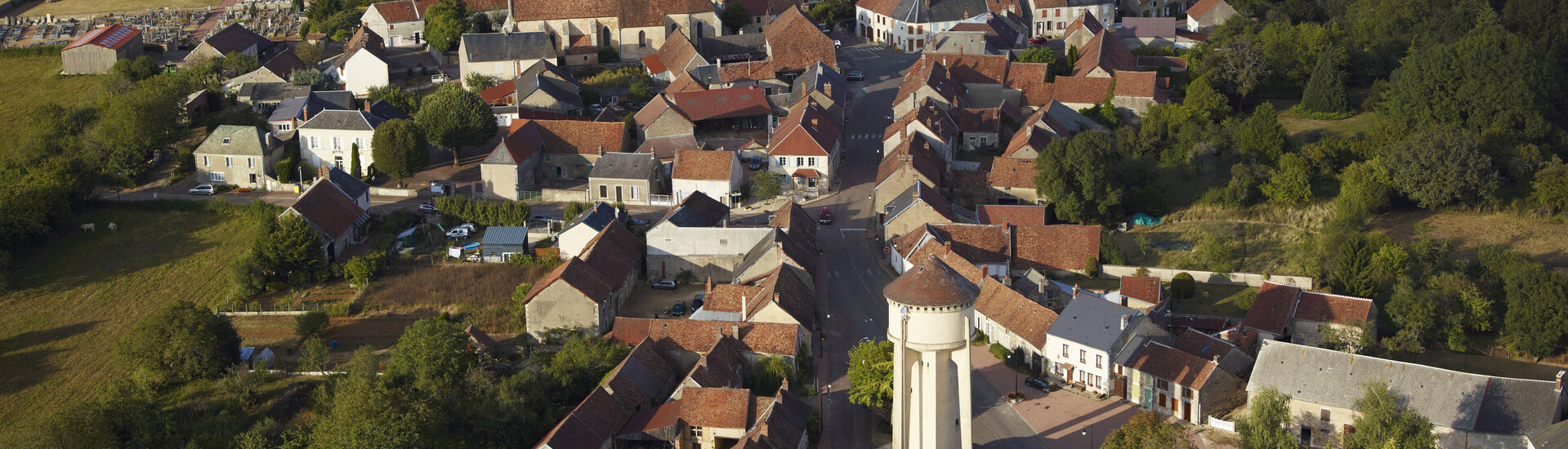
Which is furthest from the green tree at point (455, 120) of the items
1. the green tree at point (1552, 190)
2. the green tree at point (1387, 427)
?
the green tree at point (1552, 190)

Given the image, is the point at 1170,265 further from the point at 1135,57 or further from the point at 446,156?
the point at 446,156

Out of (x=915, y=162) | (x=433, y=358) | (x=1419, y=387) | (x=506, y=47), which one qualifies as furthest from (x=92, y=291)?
(x=1419, y=387)

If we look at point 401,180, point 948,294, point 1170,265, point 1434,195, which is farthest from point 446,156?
point 1434,195

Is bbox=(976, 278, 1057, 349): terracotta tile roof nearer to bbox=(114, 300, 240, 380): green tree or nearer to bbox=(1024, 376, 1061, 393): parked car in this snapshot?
bbox=(1024, 376, 1061, 393): parked car

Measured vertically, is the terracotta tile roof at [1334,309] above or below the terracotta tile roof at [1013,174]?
below

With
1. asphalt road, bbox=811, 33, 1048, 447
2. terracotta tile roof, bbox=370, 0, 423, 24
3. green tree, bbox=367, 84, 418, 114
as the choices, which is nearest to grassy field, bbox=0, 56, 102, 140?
green tree, bbox=367, 84, 418, 114

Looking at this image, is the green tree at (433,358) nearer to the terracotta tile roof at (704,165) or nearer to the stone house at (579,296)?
the stone house at (579,296)

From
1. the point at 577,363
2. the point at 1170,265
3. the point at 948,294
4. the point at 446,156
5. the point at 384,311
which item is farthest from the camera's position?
the point at 446,156
